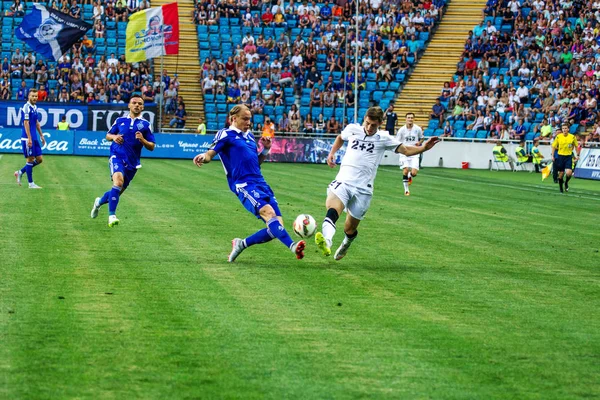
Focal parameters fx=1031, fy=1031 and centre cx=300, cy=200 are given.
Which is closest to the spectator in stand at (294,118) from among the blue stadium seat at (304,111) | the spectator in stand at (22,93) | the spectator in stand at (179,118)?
the blue stadium seat at (304,111)

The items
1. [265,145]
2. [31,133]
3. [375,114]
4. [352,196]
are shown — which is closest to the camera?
[265,145]

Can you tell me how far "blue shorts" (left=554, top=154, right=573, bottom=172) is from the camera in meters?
31.0

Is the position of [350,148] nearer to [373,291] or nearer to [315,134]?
[373,291]

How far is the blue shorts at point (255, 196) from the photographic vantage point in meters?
12.0

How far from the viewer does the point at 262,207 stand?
472 inches

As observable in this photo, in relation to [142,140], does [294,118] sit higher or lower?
lower

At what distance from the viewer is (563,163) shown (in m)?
31.1

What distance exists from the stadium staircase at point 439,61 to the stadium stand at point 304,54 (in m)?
0.54

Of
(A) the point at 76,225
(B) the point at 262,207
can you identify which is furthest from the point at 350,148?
(A) the point at 76,225

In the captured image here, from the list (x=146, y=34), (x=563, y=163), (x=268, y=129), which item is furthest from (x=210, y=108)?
(x=563, y=163)

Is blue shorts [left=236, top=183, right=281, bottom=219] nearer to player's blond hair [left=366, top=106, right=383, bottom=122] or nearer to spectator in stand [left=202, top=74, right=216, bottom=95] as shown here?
player's blond hair [left=366, top=106, right=383, bottom=122]

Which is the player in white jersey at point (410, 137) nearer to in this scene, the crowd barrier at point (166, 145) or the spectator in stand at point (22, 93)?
the crowd barrier at point (166, 145)

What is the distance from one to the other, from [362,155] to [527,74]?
3818 cm

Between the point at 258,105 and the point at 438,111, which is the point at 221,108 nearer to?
the point at 258,105
